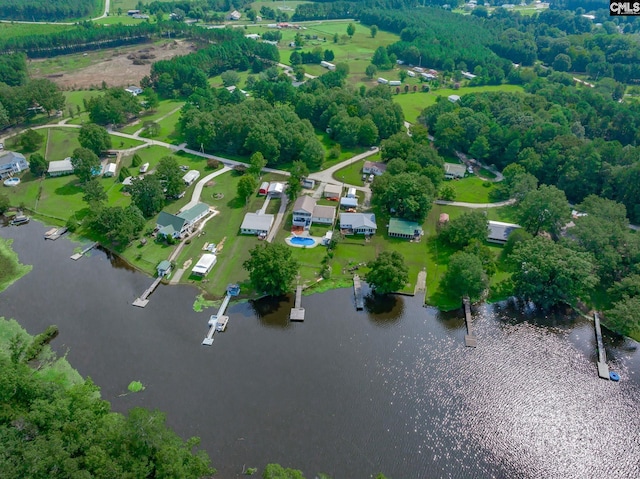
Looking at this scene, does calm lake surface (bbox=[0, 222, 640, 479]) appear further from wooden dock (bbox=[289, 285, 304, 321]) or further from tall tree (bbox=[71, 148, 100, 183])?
tall tree (bbox=[71, 148, 100, 183])

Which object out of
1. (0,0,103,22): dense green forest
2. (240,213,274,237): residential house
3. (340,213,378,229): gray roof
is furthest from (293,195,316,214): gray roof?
(0,0,103,22): dense green forest

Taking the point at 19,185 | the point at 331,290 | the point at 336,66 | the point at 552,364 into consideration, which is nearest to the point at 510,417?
the point at 552,364

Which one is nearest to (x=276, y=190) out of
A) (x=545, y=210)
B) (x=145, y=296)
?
(x=145, y=296)

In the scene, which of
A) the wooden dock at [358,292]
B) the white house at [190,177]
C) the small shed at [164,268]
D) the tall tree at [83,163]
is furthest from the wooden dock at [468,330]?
the tall tree at [83,163]

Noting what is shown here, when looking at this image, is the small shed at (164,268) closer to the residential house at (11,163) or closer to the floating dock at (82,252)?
the floating dock at (82,252)

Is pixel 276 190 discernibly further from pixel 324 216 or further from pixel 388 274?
pixel 388 274
